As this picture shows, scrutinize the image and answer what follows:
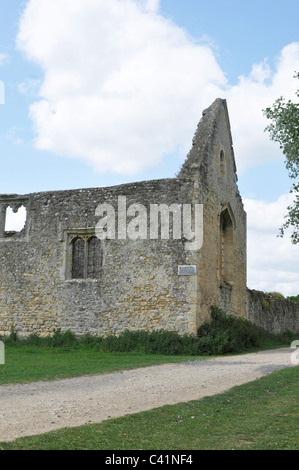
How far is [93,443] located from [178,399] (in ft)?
8.07

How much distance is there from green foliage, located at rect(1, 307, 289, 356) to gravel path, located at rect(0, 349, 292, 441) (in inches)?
121

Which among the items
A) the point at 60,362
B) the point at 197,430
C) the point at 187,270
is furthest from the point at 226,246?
the point at 197,430

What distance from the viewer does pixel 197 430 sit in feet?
16.5

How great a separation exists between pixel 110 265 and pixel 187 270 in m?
2.38

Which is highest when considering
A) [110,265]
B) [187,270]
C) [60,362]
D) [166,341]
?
[110,265]

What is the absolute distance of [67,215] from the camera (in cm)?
1591

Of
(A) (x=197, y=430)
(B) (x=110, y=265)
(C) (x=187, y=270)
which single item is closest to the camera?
(A) (x=197, y=430)

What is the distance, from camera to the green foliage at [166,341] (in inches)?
538

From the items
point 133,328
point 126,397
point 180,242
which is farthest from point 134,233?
point 126,397

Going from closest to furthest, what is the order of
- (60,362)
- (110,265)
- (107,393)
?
(107,393)
(60,362)
(110,265)

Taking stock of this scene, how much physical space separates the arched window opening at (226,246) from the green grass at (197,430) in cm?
1166

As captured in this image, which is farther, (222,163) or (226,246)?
(226,246)

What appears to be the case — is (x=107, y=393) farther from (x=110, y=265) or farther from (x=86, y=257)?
(x=86, y=257)

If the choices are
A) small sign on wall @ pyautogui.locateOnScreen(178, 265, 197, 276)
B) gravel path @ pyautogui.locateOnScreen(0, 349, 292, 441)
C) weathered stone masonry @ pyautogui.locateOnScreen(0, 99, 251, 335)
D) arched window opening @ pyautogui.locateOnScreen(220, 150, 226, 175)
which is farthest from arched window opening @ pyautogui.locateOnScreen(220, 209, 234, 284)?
gravel path @ pyautogui.locateOnScreen(0, 349, 292, 441)
